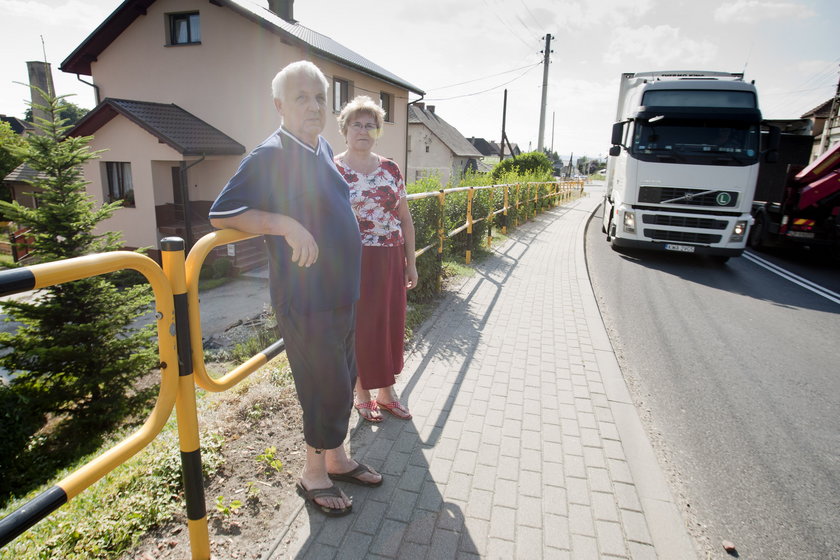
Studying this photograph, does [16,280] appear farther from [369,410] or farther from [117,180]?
[117,180]

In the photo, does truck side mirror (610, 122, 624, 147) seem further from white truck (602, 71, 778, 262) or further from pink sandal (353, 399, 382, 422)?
pink sandal (353, 399, 382, 422)

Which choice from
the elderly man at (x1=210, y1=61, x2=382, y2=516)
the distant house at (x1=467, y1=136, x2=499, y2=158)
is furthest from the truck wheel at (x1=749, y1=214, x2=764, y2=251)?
the distant house at (x1=467, y1=136, x2=499, y2=158)

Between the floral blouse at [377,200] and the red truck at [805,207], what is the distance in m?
9.71

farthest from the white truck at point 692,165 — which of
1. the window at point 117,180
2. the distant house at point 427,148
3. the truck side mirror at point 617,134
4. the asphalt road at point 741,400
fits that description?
the distant house at point 427,148

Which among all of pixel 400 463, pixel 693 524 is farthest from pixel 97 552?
pixel 693 524

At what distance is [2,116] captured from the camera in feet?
163

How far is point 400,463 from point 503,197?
1024cm

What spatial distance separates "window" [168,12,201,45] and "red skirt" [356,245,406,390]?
1622cm

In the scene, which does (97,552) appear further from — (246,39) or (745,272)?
(246,39)

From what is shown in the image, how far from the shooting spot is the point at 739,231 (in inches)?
347

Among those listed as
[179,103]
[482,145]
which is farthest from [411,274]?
[482,145]

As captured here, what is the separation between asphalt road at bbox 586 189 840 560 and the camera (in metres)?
2.57

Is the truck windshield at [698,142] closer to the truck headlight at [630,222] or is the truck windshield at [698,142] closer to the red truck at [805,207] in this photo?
the truck headlight at [630,222]

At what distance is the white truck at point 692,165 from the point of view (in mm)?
8625
